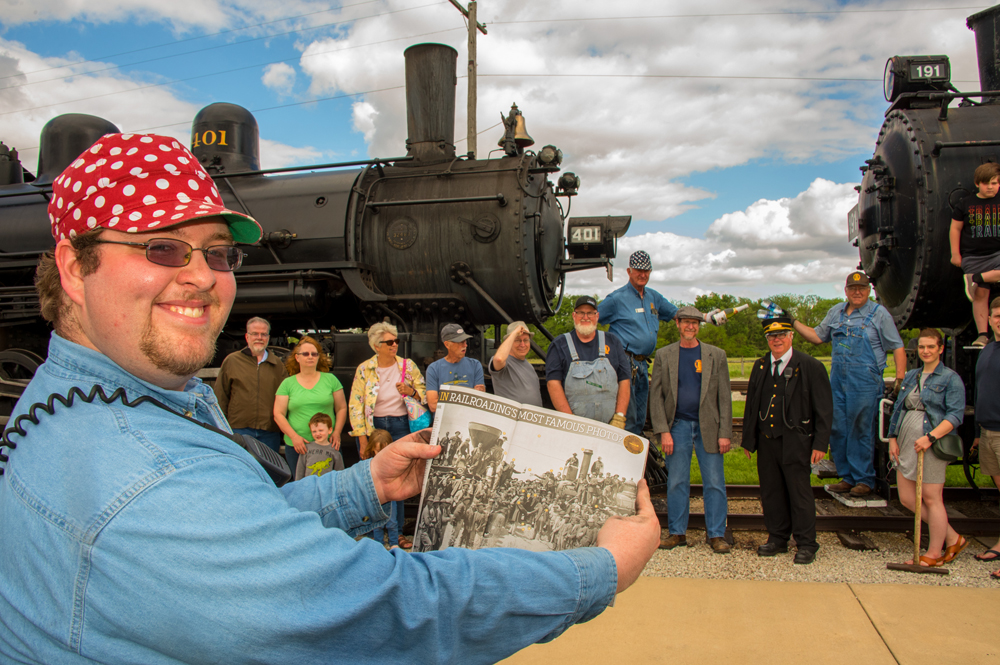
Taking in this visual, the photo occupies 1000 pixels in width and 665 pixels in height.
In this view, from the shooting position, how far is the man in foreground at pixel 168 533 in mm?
808

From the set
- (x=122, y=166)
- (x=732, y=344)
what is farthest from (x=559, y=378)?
(x=732, y=344)

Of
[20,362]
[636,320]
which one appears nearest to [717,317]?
[636,320]

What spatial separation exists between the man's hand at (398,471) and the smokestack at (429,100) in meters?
5.73

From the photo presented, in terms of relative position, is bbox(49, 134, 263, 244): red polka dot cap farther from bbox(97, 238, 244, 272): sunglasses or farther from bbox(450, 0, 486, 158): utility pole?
bbox(450, 0, 486, 158): utility pole

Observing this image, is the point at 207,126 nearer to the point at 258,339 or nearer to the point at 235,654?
the point at 258,339

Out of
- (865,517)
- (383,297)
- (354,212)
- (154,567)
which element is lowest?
(865,517)

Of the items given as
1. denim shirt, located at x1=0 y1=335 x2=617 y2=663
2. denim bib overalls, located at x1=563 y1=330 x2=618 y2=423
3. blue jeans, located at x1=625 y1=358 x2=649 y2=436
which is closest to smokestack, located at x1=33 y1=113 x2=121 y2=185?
denim bib overalls, located at x1=563 y1=330 x2=618 y2=423

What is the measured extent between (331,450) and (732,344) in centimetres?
2071

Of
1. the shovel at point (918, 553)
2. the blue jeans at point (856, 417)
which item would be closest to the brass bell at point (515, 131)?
the blue jeans at point (856, 417)

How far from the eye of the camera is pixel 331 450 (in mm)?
4879

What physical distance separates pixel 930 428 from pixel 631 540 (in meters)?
4.50

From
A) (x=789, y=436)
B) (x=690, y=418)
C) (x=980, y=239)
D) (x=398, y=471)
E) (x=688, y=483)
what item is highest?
(x=980, y=239)

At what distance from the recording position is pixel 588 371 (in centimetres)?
484

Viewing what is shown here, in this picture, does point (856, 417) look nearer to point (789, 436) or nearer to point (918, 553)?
point (789, 436)
